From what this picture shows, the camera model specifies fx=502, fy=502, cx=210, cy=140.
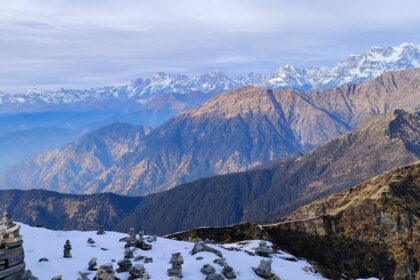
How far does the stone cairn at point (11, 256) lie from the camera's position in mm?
33781

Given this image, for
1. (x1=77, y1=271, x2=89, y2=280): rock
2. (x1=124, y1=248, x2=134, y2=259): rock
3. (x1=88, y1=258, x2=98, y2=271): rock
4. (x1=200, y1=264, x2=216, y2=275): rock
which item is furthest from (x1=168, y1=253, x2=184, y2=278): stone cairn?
(x1=77, y1=271, x2=89, y2=280): rock

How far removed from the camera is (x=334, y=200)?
16125 cm

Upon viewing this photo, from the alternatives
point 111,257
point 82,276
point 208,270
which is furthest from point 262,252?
point 82,276

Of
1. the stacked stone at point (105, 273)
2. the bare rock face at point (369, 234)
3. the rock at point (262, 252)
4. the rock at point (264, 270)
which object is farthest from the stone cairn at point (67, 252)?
the bare rock face at point (369, 234)

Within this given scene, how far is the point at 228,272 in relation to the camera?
61094 mm

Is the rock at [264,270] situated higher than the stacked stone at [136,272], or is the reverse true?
the stacked stone at [136,272]

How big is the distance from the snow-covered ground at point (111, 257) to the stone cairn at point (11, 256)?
62.5 feet

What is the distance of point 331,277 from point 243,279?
1137 inches

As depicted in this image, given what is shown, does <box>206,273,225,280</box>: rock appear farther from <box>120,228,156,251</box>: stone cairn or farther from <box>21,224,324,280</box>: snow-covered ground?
<box>120,228,156,251</box>: stone cairn

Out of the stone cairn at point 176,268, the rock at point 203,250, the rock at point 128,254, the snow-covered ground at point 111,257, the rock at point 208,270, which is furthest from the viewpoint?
the rock at point 203,250

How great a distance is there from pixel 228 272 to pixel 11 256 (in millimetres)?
32150

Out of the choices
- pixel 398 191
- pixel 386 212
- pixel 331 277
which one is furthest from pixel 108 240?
pixel 398 191

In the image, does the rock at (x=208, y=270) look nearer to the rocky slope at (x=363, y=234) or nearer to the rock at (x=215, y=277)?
the rock at (x=215, y=277)

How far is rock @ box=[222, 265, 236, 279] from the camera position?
200 feet
